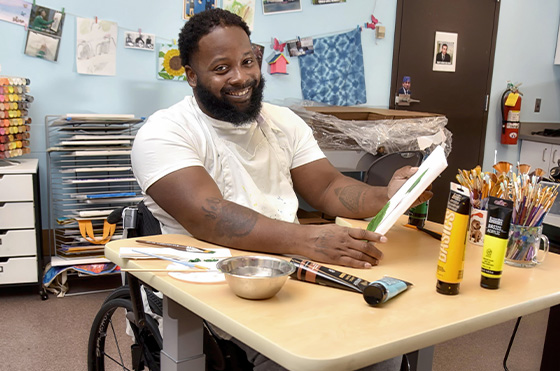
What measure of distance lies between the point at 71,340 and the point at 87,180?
81cm

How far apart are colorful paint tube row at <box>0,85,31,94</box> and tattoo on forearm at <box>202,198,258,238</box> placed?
69.9 inches

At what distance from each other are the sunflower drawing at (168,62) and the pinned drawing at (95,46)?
272 mm

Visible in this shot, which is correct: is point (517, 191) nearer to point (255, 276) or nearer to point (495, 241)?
point (495, 241)

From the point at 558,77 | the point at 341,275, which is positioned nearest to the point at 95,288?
the point at 341,275

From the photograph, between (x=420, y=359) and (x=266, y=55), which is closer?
(x=420, y=359)

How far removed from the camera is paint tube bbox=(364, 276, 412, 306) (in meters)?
0.95

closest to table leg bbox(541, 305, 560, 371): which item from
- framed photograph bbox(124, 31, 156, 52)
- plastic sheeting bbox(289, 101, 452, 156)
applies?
plastic sheeting bbox(289, 101, 452, 156)

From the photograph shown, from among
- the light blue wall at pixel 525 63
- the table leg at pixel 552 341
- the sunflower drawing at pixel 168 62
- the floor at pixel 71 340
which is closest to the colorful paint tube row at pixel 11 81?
the sunflower drawing at pixel 168 62

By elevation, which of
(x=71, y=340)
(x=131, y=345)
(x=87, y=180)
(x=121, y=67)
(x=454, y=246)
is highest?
(x=121, y=67)

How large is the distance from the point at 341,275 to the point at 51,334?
1.88 m

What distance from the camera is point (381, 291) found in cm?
95

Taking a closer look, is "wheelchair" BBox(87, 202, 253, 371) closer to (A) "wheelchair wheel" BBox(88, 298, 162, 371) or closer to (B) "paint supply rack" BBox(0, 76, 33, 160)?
(A) "wheelchair wheel" BBox(88, 298, 162, 371)

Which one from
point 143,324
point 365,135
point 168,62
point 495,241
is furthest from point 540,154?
point 143,324

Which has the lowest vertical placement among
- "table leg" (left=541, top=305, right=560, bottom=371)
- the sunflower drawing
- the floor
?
the floor
